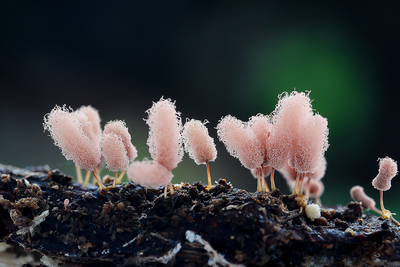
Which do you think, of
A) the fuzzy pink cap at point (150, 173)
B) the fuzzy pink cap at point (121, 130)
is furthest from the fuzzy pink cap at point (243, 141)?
the fuzzy pink cap at point (121, 130)

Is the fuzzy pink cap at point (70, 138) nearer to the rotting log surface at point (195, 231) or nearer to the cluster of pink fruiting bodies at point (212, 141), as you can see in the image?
the cluster of pink fruiting bodies at point (212, 141)

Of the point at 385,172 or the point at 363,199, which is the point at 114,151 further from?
the point at 363,199

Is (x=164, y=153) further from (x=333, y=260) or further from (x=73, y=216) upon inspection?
(x=333, y=260)

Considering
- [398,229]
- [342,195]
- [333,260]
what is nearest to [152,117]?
[333,260]

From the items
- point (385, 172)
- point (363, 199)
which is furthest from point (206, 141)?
point (363, 199)

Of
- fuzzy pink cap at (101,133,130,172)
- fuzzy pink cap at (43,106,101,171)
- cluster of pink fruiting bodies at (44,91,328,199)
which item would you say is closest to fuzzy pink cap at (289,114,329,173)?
cluster of pink fruiting bodies at (44,91,328,199)

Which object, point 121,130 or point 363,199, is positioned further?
point 363,199
